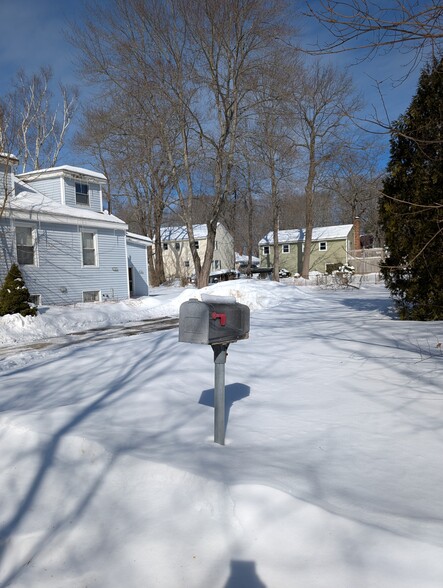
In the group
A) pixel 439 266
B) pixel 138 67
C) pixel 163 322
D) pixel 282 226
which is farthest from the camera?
pixel 282 226

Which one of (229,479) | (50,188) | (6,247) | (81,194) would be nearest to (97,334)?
(6,247)

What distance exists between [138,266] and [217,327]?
72.7 feet

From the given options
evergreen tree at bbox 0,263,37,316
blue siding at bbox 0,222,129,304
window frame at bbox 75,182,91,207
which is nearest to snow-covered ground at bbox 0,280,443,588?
evergreen tree at bbox 0,263,37,316

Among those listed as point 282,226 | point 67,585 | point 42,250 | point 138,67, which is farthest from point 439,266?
point 282,226

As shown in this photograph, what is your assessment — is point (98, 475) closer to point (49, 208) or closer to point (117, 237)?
point (49, 208)

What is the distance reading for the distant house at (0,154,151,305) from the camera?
1609 cm

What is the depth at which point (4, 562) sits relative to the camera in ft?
7.61

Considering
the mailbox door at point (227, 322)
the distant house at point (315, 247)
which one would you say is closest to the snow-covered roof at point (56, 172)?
the mailbox door at point (227, 322)

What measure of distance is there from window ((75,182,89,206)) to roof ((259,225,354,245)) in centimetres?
2759

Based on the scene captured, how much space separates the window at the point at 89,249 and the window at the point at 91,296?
1.19 m

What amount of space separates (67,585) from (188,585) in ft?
1.90

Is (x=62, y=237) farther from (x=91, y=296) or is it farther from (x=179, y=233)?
(x=179, y=233)

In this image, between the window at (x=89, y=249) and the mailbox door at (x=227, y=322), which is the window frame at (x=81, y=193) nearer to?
the window at (x=89, y=249)

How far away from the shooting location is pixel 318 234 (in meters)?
44.2
